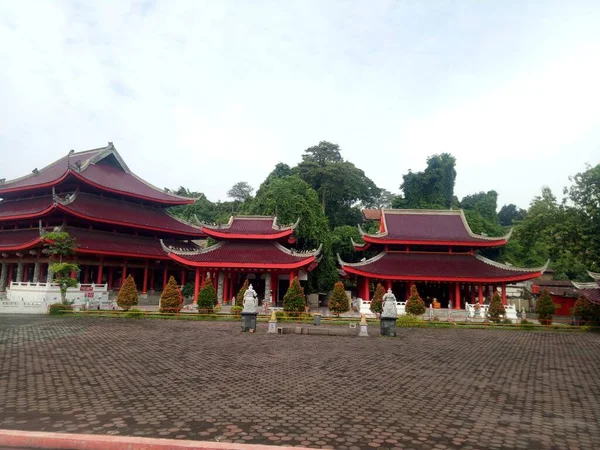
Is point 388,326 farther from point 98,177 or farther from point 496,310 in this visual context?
point 98,177

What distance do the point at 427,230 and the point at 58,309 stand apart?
25960 millimetres

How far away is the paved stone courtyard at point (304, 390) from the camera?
612cm

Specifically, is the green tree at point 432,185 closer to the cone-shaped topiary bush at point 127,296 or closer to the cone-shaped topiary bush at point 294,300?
the cone-shaped topiary bush at point 294,300

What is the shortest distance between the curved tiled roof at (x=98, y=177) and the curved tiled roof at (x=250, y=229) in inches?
415

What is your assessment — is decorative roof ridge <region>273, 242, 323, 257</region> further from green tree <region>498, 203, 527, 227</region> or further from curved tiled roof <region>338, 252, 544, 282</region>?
green tree <region>498, 203, 527, 227</region>

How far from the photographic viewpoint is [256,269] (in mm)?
28391

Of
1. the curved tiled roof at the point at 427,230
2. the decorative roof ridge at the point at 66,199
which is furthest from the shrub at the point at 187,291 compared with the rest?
the curved tiled roof at the point at 427,230

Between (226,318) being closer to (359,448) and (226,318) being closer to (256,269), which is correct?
(256,269)

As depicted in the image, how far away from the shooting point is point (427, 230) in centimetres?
3216

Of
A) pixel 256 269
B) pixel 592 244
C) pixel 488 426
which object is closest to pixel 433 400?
pixel 488 426

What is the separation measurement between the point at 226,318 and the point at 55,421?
16979mm

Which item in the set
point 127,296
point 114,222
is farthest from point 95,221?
point 127,296

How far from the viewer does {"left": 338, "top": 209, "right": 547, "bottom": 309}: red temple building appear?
91.4ft

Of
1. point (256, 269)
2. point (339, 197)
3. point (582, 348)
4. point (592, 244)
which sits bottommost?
point (582, 348)
